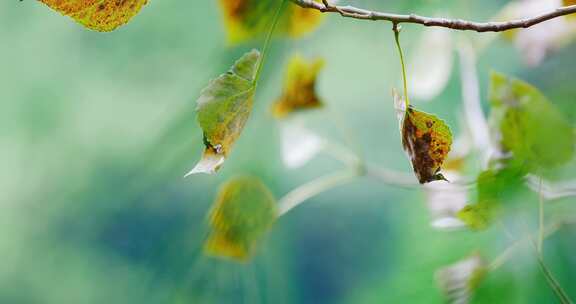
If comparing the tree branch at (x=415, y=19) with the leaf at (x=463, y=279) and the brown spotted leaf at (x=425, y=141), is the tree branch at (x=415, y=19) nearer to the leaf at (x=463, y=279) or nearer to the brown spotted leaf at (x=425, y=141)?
the brown spotted leaf at (x=425, y=141)

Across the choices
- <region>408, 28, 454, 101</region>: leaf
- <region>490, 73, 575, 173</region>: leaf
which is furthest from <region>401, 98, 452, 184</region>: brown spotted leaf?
<region>408, 28, 454, 101</region>: leaf

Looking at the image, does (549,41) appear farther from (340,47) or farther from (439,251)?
(340,47)

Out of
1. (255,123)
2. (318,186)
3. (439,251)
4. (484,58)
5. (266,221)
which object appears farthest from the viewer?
(484,58)

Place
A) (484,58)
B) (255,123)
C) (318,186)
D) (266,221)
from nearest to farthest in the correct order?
(266,221) → (318,186) → (255,123) → (484,58)

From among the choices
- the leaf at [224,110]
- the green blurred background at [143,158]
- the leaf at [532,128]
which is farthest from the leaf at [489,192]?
the green blurred background at [143,158]

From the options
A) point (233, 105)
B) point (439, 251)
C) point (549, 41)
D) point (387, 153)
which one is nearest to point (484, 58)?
point (387, 153)

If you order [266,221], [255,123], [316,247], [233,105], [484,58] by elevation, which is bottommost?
[316,247]
